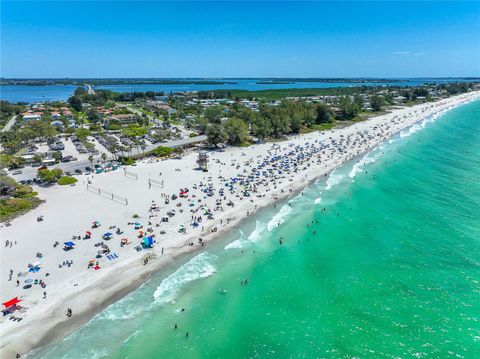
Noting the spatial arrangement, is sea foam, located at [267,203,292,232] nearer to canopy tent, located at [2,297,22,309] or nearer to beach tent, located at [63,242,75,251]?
beach tent, located at [63,242,75,251]

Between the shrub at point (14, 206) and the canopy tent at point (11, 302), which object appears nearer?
the canopy tent at point (11, 302)

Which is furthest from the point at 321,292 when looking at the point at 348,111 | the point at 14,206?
the point at 348,111

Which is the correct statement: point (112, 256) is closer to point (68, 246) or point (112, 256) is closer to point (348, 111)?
point (68, 246)

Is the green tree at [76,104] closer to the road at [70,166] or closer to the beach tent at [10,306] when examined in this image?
the road at [70,166]

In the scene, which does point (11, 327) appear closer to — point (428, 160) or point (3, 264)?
point (3, 264)

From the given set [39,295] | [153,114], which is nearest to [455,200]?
[39,295]

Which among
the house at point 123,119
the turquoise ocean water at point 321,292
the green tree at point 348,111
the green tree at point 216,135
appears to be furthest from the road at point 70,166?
the green tree at point 348,111

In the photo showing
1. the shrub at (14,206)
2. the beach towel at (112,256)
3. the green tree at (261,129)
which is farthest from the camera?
the green tree at (261,129)

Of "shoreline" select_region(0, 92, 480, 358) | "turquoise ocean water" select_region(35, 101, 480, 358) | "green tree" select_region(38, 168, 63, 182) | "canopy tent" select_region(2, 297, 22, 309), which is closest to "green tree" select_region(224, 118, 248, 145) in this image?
"turquoise ocean water" select_region(35, 101, 480, 358)

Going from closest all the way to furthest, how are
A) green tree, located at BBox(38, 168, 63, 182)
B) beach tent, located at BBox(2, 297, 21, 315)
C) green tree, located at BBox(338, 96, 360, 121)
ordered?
beach tent, located at BBox(2, 297, 21, 315) < green tree, located at BBox(38, 168, 63, 182) < green tree, located at BBox(338, 96, 360, 121)
